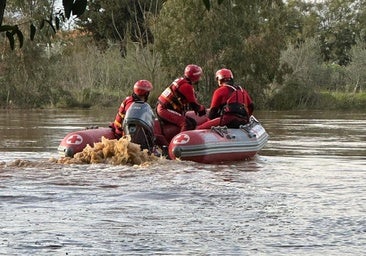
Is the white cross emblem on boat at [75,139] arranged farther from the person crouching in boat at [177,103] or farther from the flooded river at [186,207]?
the person crouching in boat at [177,103]

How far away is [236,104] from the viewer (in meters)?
17.4

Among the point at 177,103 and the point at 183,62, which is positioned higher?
the point at 177,103

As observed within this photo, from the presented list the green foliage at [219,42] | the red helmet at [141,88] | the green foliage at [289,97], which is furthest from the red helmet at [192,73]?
the green foliage at [289,97]

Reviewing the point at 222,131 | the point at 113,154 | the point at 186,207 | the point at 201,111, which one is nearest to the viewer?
the point at 186,207

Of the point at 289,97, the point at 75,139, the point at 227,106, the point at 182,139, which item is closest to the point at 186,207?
the point at 182,139

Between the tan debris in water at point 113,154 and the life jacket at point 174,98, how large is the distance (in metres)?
1.50

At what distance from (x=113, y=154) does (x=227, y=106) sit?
2596 millimetres

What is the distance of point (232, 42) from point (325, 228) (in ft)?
122

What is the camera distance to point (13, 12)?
154 ft

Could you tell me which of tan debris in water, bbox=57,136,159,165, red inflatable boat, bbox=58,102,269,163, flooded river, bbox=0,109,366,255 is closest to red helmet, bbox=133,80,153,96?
red inflatable boat, bbox=58,102,269,163

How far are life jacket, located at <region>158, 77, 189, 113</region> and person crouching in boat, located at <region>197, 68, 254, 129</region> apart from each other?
0.63 meters

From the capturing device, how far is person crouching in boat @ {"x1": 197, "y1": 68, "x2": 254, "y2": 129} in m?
17.4

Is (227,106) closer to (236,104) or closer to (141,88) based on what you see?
(236,104)

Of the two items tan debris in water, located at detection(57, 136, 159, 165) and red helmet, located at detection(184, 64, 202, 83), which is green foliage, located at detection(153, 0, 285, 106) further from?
tan debris in water, located at detection(57, 136, 159, 165)
